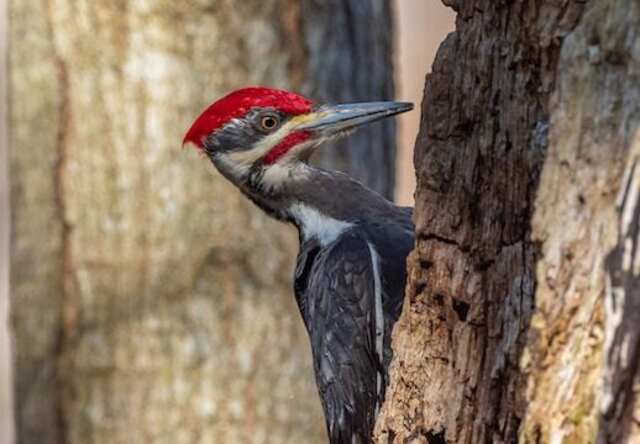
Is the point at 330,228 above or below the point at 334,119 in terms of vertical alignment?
below

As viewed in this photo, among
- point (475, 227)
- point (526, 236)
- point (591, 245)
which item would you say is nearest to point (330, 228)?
point (475, 227)

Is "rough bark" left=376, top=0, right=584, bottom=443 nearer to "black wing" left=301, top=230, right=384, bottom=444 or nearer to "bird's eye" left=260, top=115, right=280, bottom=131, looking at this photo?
"black wing" left=301, top=230, right=384, bottom=444

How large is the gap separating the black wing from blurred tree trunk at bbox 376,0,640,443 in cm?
97

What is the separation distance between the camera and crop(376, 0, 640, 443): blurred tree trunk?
247cm

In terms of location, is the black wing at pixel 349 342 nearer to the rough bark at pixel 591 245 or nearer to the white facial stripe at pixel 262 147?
the white facial stripe at pixel 262 147

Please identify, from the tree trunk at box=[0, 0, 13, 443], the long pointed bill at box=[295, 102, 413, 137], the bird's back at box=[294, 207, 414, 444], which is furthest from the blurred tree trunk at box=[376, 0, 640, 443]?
the tree trunk at box=[0, 0, 13, 443]

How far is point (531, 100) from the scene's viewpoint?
9.48 feet

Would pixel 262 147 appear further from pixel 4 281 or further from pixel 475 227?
pixel 4 281

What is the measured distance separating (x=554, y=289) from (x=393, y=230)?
1.78m

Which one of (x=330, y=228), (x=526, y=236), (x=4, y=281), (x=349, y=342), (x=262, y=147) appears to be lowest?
(x=4, y=281)

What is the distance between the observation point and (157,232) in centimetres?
539

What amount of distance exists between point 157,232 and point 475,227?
8.44 ft

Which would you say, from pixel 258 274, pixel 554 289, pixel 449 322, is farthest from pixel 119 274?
pixel 554 289

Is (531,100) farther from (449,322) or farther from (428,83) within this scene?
(449,322)
